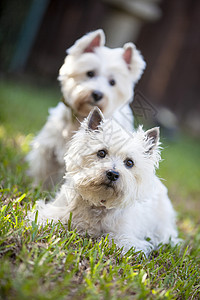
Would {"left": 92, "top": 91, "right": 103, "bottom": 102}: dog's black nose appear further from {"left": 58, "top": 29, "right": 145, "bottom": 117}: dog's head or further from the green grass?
the green grass

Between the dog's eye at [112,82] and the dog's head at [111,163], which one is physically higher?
the dog's eye at [112,82]

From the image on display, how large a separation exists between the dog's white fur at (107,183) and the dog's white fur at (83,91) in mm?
970

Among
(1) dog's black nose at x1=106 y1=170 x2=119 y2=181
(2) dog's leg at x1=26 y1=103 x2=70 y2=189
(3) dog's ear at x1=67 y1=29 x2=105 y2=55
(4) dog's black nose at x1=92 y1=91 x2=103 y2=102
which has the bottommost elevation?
(1) dog's black nose at x1=106 y1=170 x2=119 y2=181

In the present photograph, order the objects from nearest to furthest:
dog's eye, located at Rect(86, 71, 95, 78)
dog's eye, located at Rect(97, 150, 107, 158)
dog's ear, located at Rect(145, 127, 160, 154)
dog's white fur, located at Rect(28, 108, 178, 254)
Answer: dog's white fur, located at Rect(28, 108, 178, 254), dog's eye, located at Rect(97, 150, 107, 158), dog's ear, located at Rect(145, 127, 160, 154), dog's eye, located at Rect(86, 71, 95, 78)

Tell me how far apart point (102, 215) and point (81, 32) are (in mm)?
9961

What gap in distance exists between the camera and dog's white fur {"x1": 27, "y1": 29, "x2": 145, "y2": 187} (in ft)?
14.5

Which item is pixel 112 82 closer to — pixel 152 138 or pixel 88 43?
pixel 88 43

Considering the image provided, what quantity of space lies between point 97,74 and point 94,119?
1322 millimetres

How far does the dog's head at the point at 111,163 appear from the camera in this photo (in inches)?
122

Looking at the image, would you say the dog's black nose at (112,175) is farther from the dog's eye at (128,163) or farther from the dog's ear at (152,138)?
the dog's ear at (152,138)

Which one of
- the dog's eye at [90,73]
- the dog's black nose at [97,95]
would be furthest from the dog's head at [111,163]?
the dog's eye at [90,73]

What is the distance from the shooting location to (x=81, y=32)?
1227 cm

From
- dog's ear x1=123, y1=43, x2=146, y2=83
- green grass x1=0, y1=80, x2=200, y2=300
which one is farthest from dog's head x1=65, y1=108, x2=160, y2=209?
dog's ear x1=123, y1=43, x2=146, y2=83

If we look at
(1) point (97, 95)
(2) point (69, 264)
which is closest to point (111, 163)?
(2) point (69, 264)
